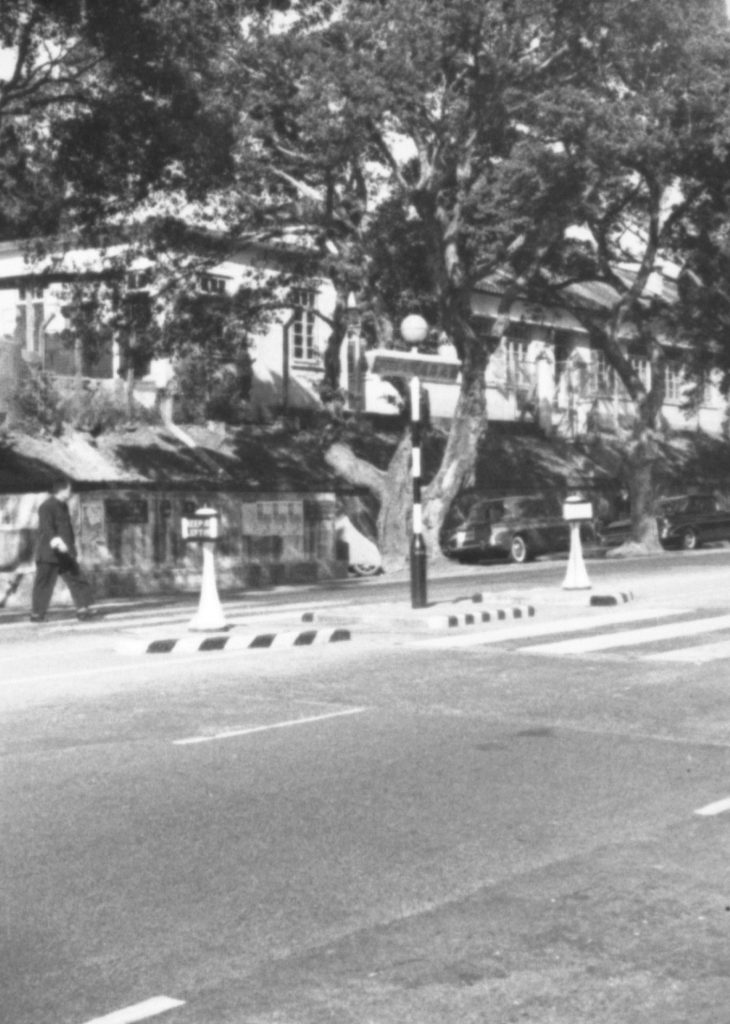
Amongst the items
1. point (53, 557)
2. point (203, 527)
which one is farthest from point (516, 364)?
point (203, 527)

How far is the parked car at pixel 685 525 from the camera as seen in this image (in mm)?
42000

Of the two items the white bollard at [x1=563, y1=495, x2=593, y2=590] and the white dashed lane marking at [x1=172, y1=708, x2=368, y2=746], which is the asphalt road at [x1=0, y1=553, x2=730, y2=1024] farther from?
the white bollard at [x1=563, y1=495, x2=593, y2=590]

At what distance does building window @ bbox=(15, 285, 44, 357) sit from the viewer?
39.2 m

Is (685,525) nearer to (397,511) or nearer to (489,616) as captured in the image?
(397,511)

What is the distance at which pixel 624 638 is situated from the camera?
15188 mm

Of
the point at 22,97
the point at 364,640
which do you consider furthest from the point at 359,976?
the point at 22,97

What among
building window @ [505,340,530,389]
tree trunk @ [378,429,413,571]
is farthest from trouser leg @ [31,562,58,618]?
building window @ [505,340,530,389]

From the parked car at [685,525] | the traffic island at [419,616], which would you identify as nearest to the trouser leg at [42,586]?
the traffic island at [419,616]

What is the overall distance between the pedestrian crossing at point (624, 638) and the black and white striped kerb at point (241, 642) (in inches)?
40.4

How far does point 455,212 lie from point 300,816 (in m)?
25.8

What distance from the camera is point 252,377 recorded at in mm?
43000

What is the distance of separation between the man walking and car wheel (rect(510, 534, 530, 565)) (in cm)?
1940

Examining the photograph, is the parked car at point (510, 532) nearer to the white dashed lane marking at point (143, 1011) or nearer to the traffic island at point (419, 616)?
the traffic island at point (419, 616)

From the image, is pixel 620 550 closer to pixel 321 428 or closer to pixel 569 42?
pixel 321 428
